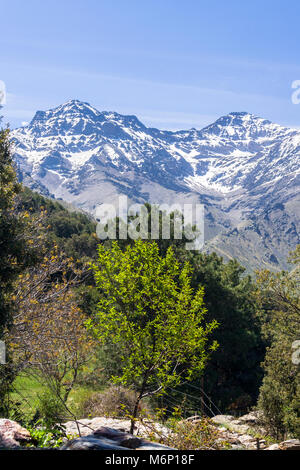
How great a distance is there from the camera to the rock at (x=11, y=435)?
28.7ft

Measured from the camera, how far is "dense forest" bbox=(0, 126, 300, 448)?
14078mm

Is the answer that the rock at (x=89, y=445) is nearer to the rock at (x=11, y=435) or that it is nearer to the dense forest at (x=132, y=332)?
the rock at (x=11, y=435)

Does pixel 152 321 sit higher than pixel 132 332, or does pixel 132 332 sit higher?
pixel 152 321

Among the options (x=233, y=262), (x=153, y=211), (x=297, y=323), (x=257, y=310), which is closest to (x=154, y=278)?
(x=297, y=323)

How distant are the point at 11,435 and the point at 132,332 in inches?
255

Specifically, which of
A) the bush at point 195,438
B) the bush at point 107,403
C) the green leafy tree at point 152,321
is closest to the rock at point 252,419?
the bush at point 107,403

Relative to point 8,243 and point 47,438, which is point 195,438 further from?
point 8,243

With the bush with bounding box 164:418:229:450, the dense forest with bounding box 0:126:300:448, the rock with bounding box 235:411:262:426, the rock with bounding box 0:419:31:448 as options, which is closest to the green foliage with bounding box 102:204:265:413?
the dense forest with bounding box 0:126:300:448

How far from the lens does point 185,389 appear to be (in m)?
31.8

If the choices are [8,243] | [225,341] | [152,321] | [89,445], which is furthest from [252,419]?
[89,445]

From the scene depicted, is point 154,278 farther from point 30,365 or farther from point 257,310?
point 257,310

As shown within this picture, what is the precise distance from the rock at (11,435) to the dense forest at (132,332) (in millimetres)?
1207

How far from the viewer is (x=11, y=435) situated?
362 inches
